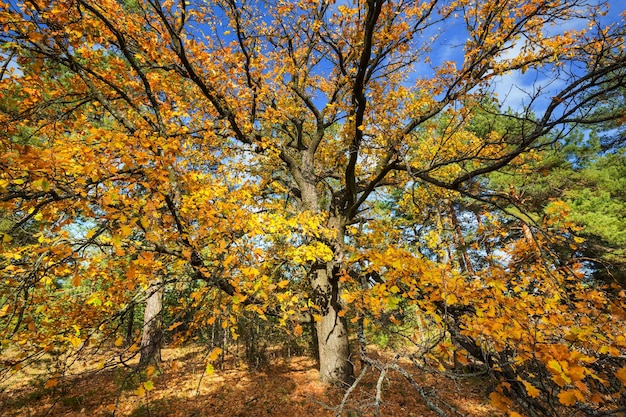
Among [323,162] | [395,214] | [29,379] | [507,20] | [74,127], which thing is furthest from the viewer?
[395,214]

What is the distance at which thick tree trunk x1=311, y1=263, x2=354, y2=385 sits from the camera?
705 centimetres

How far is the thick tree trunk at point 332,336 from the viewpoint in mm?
7047

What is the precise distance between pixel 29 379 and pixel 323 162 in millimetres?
11988

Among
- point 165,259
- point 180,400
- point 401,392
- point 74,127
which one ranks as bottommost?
point 401,392

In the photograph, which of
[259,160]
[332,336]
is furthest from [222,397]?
[259,160]

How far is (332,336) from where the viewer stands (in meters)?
7.18

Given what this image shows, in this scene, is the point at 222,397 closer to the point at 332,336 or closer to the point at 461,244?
the point at 332,336

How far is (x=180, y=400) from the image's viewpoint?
7535mm

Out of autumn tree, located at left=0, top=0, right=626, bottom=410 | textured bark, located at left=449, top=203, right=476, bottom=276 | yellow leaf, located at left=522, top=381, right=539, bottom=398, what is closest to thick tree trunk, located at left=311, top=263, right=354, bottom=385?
autumn tree, located at left=0, top=0, right=626, bottom=410

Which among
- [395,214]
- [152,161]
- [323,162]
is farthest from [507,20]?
[395,214]

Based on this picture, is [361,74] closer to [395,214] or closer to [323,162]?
[323,162]

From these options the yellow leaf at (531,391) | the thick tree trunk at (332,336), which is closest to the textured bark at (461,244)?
the yellow leaf at (531,391)

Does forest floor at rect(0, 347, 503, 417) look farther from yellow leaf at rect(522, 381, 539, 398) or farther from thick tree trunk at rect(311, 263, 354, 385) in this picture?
yellow leaf at rect(522, 381, 539, 398)

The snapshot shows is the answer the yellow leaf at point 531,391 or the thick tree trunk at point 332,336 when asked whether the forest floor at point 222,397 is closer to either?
the thick tree trunk at point 332,336
